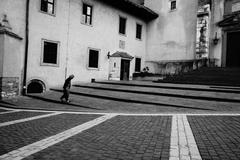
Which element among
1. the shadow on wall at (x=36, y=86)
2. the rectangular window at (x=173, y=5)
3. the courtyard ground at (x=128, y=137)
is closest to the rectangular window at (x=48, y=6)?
the shadow on wall at (x=36, y=86)

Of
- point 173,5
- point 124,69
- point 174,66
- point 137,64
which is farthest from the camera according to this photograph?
point 137,64

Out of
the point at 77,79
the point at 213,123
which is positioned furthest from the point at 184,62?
the point at 213,123

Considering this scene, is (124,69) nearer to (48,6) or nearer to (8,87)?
(48,6)

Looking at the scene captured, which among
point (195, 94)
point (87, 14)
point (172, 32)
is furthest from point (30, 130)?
point (172, 32)

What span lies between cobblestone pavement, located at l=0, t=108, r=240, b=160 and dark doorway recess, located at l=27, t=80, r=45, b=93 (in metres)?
7.84

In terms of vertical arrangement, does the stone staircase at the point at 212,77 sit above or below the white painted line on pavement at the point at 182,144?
above

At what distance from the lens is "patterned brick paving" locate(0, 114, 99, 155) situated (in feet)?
12.9

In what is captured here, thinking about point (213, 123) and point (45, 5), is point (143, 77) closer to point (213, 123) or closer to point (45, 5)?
point (45, 5)

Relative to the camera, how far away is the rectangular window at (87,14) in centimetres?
1648

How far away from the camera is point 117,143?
403cm

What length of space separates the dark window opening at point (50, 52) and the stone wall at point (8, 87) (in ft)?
11.6

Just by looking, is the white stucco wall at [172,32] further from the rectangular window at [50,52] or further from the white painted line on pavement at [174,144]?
the white painted line on pavement at [174,144]

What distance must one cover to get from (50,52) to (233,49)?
51.3 feet

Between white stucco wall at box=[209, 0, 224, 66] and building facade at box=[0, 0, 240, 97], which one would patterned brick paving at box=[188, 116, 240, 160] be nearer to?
building facade at box=[0, 0, 240, 97]
